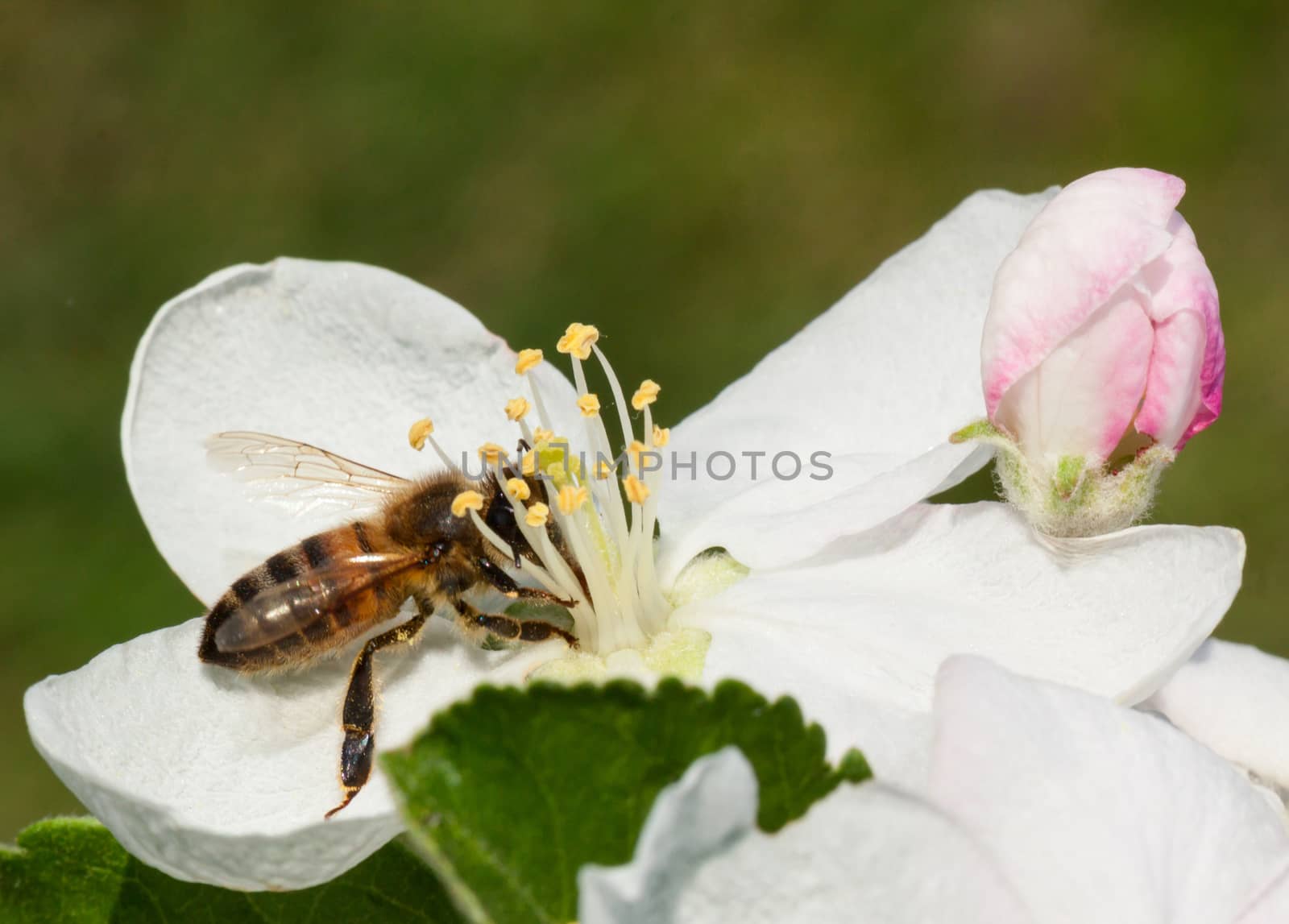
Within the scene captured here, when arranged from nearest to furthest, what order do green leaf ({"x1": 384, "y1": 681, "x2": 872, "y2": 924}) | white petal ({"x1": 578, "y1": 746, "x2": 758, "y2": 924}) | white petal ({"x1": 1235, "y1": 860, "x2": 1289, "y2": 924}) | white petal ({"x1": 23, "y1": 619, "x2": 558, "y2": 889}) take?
white petal ({"x1": 578, "y1": 746, "x2": 758, "y2": 924}), green leaf ({"x1": 384, "y1": 681, "x2": 872, "y2": 924}), white petal ({"x1": 1235, "y1": 860, "x2": 1289, "y2": 924}), white petal ({"x1": 23, "y1": 619, "x2": 558, "y2": 889})

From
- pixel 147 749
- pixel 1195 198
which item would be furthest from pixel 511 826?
pixel 1195 198

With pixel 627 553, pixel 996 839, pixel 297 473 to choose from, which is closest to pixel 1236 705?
pixel 996 839

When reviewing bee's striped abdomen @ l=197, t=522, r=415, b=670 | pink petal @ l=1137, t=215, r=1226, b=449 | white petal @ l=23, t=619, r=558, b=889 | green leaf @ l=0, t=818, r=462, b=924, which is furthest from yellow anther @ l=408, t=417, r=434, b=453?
pink petal @ l=1137, t=215, r=1226, b=449

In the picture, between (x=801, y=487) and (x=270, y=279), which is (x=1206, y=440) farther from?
(x=270, y=279)

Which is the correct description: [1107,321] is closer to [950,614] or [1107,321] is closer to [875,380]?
[950,614]

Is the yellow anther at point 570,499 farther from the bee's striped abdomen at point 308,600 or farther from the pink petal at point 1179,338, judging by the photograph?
the pink petal at point 1179,338

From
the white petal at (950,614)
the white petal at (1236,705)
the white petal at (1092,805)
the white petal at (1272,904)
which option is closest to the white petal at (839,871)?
the white petal at (1092,805)

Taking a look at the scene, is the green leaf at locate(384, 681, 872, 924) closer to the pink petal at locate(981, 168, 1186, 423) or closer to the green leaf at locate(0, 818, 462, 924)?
the green leaf at locate(0, 818, 462, 924)
